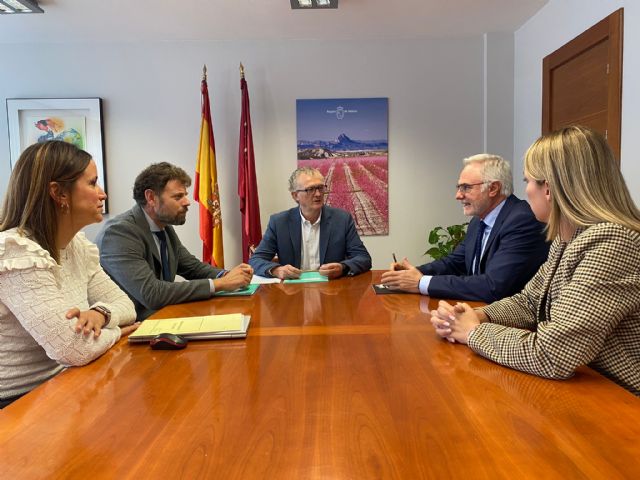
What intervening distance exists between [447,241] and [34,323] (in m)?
3.90

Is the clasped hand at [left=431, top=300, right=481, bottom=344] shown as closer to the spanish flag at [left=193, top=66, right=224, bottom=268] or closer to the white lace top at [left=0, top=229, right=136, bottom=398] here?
the white lace top at [left=0, top=229, right=136, bottom=398]

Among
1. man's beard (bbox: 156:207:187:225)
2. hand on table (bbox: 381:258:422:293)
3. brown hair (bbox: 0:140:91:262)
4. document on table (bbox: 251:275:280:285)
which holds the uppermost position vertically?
brown hair (bbox: 0:140:91:262)

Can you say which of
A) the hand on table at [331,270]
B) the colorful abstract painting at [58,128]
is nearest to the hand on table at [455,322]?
the hand on table at [331,270]

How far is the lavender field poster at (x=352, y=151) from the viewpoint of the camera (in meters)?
4.69

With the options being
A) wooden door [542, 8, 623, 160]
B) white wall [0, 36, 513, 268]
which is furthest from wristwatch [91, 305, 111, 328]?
white wall [0, 36, 513, 268]

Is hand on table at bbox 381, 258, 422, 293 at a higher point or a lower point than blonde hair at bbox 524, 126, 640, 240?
lower

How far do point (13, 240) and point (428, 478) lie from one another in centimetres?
124

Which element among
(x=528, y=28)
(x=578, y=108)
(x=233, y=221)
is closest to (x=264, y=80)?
(x=233, y=221)

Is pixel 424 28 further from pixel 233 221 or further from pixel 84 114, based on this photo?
pixel 84 114

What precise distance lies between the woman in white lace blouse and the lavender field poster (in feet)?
10.0

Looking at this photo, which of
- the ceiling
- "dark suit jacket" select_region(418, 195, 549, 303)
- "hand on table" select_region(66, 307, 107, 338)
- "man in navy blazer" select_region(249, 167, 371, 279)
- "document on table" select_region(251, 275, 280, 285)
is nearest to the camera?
"hand on table" select_region(66, 307, 107, 338)

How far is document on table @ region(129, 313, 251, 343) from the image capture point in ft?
5.32

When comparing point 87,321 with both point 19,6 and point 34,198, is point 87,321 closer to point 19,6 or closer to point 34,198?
point 34,198

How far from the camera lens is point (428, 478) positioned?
812mm
